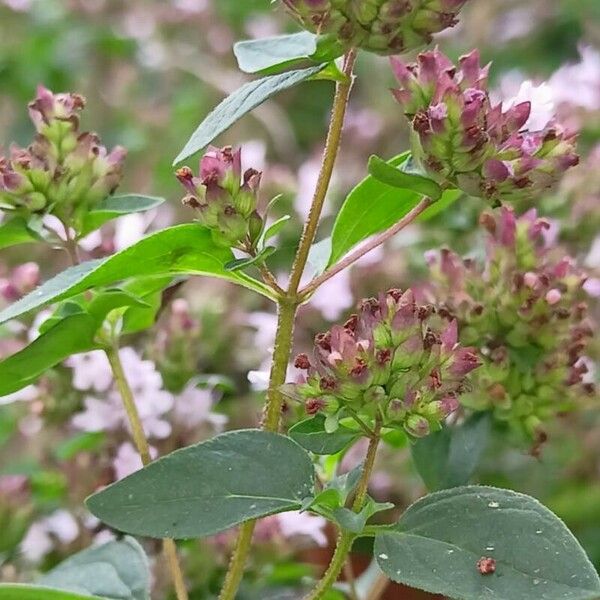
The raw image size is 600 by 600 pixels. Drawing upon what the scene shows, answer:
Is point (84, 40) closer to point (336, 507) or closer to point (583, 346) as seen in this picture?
point (583, 346)

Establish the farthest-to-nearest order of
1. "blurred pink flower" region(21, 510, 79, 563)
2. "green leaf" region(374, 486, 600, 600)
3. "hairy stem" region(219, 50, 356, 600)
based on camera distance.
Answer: "blurred pink flower" region(21, 510, 79, 563), "hairy stem" region(219, 50, 356, 600), "green leaf" region(374, 486, 600, 600)

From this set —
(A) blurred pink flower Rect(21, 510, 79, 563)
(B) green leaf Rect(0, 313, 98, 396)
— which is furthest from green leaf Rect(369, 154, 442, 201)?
(A) blurred pink flower Rect(21, 510, 79, 563)

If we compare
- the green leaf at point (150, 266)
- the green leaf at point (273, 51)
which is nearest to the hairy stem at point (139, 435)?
the green leaf at point (150, 266)

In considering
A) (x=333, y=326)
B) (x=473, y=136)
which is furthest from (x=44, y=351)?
(x=473, y=136)

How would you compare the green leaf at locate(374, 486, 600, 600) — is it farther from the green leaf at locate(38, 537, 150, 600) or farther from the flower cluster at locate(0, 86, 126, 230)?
the flower cluster at locate(0, 86, 126, 230)

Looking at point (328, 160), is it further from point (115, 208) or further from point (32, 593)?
point (32, 593)

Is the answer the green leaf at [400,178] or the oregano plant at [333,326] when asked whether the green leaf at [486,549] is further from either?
the green leaf at [400,178]

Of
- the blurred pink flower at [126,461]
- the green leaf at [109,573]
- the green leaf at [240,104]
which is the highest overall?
the green leaf at [240,104]
